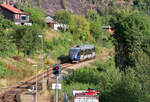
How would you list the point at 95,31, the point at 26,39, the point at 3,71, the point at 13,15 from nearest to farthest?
the point at 3,71, the point at 26,39, the point at 13,15, the point at 95,31

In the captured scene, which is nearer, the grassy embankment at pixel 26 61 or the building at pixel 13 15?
the grassy embankment at pixel 26 61

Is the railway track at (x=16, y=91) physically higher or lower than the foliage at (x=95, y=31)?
lower

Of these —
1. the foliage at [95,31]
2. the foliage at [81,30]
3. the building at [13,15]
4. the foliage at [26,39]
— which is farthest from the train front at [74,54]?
the foliage at [95,31]

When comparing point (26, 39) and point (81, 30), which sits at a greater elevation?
point (81, 30)

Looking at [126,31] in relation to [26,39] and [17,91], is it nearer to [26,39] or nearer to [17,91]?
[17,91]

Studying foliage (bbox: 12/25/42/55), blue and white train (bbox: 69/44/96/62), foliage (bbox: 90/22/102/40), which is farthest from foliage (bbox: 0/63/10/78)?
foliage (bbox: 90/22/102/40)

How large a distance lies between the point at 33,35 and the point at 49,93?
24295mm

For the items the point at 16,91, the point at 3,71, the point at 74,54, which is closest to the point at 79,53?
the point at 74,54

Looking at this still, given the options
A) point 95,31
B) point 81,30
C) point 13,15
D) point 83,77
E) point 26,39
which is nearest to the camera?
point 83,77

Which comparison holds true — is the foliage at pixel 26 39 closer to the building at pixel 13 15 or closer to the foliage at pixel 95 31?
the building at pixel 13 15

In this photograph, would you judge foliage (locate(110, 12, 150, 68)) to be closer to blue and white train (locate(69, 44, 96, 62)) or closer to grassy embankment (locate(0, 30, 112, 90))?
blue and white train (locate(69, 44, 96, 62))

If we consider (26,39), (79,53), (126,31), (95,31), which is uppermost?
(95,31)

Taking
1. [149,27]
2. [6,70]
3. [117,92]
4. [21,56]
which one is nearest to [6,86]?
[6,70]

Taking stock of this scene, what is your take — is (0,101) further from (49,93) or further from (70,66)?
(70,66)
